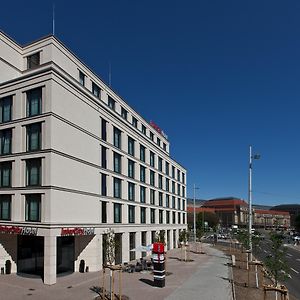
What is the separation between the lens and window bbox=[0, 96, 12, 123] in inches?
1411

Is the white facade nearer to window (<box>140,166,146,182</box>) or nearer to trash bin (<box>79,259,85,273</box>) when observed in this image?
trash bin (<box>79,259,85,273</box>)

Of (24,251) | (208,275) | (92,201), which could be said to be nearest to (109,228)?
(92,201)

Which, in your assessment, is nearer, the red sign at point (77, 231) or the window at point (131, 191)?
the red sign at point (77, 231)

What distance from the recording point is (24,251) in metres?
36.0

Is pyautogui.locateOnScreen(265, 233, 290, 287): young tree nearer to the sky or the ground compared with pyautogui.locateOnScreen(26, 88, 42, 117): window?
nearer to the ground

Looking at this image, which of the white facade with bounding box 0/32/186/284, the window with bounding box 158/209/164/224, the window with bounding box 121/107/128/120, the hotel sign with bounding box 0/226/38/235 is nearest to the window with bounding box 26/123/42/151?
the white facade with bounding box 0/32/186/284

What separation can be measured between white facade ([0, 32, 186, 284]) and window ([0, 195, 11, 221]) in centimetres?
9

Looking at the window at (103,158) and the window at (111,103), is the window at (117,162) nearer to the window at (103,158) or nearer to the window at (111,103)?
the window at (103,158)

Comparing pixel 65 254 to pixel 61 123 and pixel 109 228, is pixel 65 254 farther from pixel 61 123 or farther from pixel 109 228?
pixel 61 123

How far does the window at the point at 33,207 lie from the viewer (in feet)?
105

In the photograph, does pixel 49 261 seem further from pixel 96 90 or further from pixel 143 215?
pixel 143 215

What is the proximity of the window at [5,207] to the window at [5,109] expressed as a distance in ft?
24.0

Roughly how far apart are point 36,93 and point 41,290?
55.2ft

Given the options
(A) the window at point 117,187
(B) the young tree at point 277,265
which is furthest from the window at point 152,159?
(B) the young tree at point 277,265
